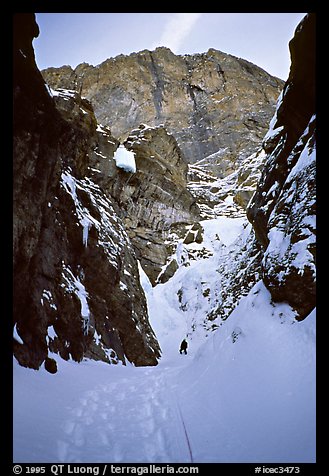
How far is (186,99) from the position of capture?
90.2 m

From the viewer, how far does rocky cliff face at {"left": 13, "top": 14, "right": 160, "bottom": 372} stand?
8.93m

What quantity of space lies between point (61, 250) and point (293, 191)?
930 cm

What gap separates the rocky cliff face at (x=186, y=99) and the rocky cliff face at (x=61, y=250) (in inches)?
2421

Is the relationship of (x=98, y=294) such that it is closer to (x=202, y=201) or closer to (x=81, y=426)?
(x=81, y=426)

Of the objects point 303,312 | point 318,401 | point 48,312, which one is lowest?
point 318,401

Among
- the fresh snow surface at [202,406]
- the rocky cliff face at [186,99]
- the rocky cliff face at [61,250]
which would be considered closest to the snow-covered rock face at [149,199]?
the rocky cliff face at [61,250]

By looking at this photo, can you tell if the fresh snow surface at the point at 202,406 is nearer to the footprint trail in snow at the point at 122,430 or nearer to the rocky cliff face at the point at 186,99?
the footprint trail in snow at the point at 122,430

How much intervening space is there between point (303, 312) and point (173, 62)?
4160 inches

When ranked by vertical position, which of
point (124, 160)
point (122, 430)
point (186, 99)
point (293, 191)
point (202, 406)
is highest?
point (186, 99)

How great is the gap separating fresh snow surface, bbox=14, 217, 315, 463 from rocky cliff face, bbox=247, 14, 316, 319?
722 mm

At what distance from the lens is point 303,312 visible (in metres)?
7.23

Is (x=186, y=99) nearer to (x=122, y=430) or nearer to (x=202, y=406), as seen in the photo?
(x=202, y=406)
